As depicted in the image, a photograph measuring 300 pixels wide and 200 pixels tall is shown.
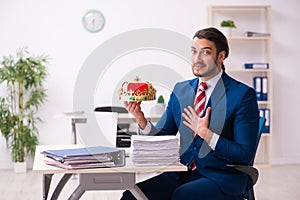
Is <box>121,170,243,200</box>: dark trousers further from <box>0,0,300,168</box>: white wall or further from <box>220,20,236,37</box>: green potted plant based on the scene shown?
<box>220,20,236,37</box>: green potted plant

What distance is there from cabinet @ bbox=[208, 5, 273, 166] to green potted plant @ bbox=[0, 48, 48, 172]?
81.9 inches

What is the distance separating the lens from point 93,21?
6137 mm

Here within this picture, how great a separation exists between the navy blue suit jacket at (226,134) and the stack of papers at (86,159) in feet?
1.34

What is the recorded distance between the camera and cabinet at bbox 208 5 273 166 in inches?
247

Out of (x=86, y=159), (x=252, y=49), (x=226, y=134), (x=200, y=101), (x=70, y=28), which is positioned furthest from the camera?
(x=252, y=49)

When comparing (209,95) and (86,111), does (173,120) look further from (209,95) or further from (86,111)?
(86,111)

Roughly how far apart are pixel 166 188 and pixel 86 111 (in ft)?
10.6

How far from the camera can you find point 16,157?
5887 mm

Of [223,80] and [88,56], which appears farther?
[88,56]

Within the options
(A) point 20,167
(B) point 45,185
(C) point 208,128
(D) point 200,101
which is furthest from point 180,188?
(A) point 20,167

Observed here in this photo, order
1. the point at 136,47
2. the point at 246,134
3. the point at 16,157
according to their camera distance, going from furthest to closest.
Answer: the point at 136,47, the point at 16,157, the point at 246,134

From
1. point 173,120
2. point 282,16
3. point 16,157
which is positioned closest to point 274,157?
point 282,16

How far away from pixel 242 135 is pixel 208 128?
0.18m

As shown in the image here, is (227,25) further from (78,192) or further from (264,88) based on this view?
(78,192)
